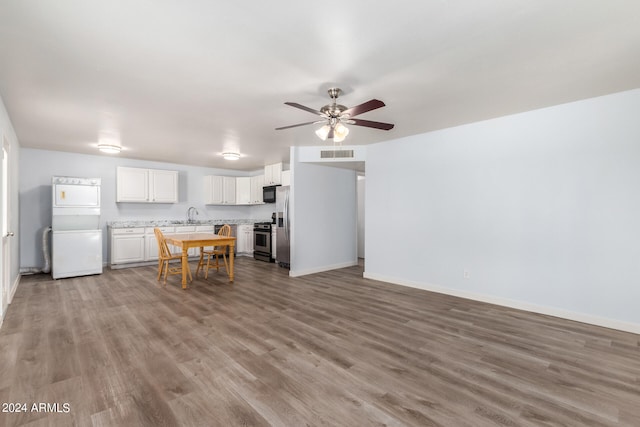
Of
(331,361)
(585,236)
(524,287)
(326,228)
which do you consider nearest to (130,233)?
(326,228)

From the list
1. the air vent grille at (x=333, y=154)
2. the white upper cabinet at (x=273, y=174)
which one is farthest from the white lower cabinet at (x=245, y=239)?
the air vent grille at (x=333, y=154)

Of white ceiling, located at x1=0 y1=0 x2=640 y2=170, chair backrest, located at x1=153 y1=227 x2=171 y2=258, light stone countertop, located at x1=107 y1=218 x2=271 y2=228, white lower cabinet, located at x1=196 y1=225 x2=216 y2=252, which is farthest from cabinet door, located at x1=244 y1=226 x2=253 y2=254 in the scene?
white ceiling, located at x1=0 y1=0 x2=640 y2=170

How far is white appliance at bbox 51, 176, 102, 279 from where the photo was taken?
5.42m

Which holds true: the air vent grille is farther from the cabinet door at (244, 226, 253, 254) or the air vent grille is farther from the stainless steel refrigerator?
the cabinet door at (244, 226, 253, 254)

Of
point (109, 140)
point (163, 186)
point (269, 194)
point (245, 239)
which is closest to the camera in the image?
point (109, 140)

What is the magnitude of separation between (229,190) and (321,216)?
343 centimetres

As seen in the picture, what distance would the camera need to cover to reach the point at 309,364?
2.49 m

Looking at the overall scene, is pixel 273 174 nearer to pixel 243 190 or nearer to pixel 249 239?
pixel 243 190

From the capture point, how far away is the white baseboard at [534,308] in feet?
10.5

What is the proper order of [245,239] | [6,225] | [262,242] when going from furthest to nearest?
[245,239] < [262,242] < [6,225]

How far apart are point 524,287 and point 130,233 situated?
7.21 m

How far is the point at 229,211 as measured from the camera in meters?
8.78

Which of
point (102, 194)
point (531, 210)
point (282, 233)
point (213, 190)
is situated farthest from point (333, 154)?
point (102, 194)

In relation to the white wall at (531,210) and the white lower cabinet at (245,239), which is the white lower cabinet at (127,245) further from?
the white wall at (531,210)
